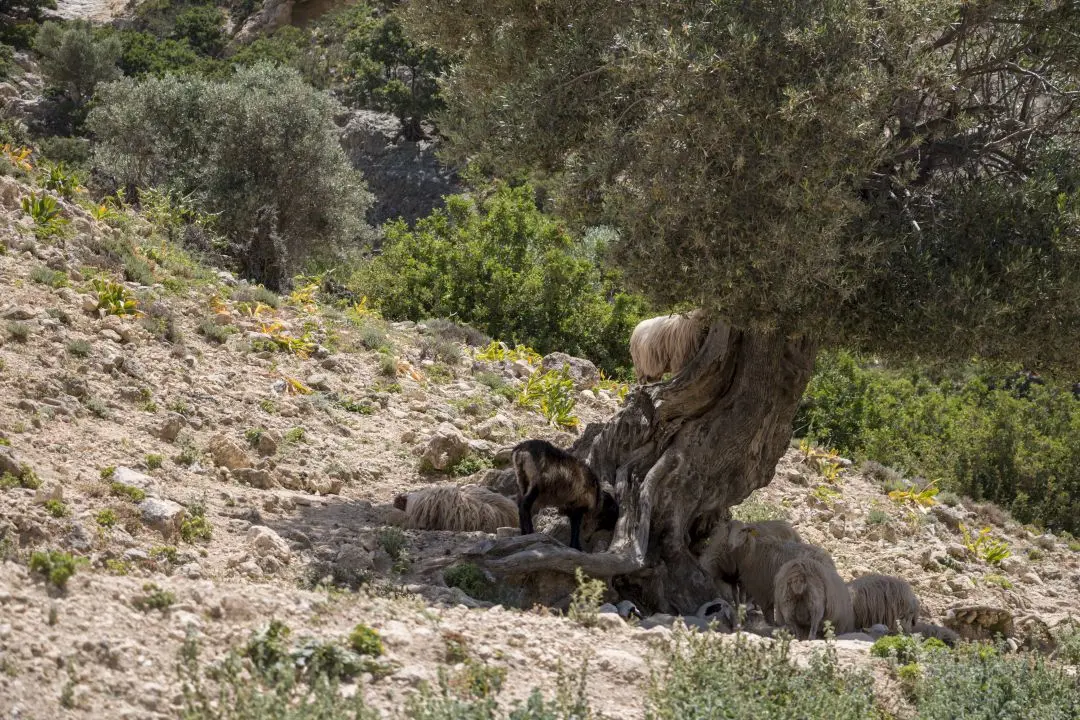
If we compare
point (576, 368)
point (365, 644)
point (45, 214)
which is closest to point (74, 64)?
point (45, 214)

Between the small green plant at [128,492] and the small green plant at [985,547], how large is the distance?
26.6 feet

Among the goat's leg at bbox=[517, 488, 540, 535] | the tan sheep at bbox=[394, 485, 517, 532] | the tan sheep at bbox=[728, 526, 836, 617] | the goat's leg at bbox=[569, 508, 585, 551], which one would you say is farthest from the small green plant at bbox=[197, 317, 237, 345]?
the tan sheep at bbox=[728, 526, 836, 617]

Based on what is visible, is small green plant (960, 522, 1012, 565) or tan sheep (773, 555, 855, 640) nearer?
tan sheep (773, 555, 855, 640)

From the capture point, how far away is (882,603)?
8.70 m

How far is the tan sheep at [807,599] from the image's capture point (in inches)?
319

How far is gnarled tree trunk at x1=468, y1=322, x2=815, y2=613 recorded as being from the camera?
8.66 metres

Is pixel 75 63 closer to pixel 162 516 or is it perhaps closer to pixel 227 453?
pixel 227 453

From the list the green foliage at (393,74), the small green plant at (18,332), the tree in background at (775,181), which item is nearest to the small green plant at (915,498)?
the tree in background at (775,181)

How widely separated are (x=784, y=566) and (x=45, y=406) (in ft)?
17.9

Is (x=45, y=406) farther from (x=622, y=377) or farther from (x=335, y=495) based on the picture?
(x=622, y=377)

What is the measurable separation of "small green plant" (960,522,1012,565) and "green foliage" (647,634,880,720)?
20.6ft

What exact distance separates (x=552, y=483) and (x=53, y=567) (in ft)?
13.0

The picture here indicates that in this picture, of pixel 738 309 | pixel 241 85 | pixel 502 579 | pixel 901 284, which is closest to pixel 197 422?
pixel 502 579

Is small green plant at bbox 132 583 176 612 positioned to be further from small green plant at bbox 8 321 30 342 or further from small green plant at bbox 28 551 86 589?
small green plant at bbox 8 321 30 342
